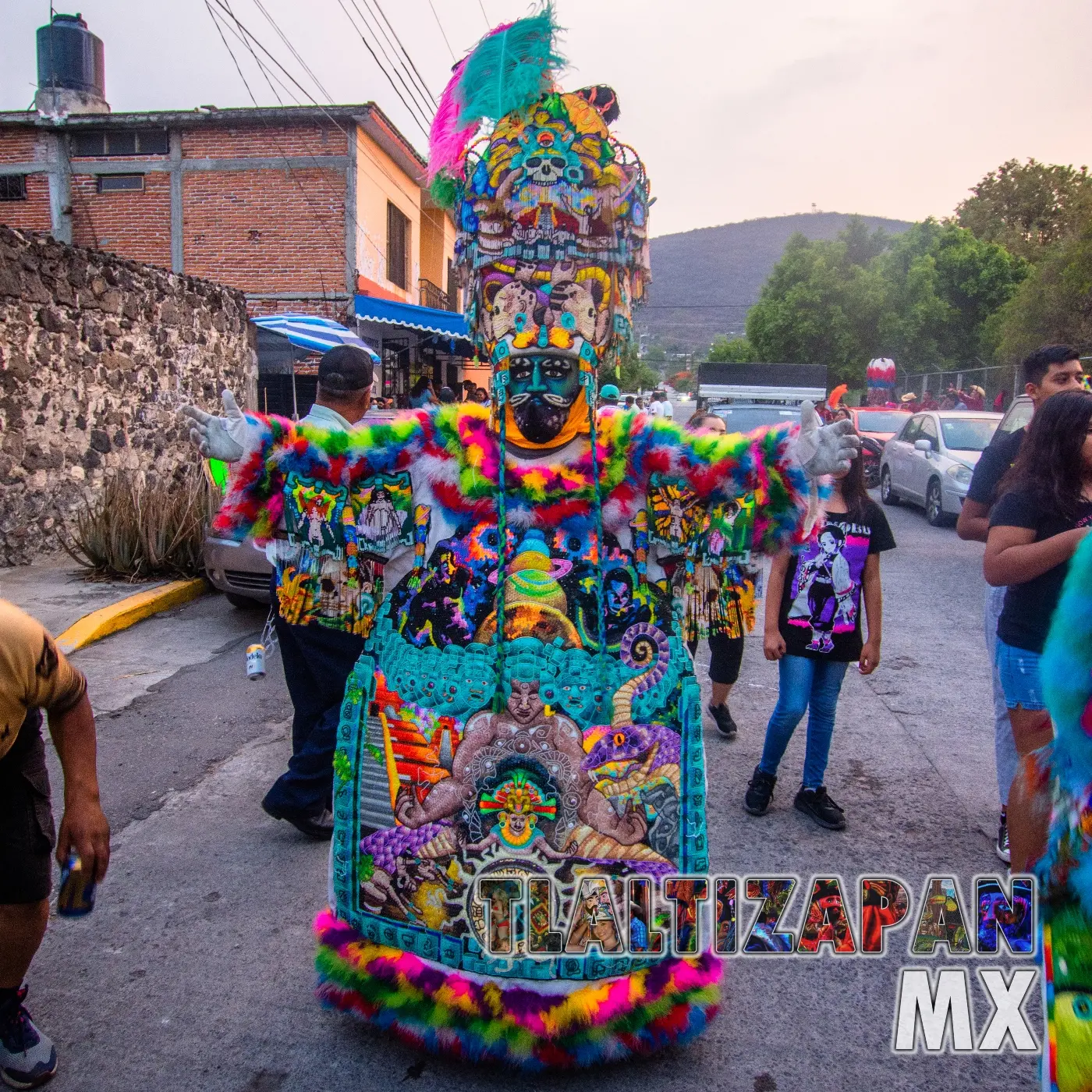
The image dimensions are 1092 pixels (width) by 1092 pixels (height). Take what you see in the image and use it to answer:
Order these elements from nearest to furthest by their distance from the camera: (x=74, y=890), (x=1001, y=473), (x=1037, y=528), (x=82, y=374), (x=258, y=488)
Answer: (x=74, y=890) → (x=258, y=488) → (x=1037, y=528) → (x=1001, y=473) → (x=82, y=374)

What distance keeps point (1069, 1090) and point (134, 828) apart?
11.7 ft

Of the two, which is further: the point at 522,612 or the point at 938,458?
the point at 938,458

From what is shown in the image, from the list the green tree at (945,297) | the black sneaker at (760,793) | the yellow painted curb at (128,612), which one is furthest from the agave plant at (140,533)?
the green tree at (945,297)

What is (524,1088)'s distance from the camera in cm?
243

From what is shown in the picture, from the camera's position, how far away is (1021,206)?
135 ft

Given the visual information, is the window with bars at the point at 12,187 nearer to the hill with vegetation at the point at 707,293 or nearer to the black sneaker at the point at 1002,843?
the black sneaker at the point at 1002,843

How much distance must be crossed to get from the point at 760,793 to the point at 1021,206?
44954mm

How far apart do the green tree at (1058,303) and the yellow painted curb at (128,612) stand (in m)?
15.1

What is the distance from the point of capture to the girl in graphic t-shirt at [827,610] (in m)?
3.92

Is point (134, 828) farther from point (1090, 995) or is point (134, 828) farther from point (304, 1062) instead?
point (1090, 995)

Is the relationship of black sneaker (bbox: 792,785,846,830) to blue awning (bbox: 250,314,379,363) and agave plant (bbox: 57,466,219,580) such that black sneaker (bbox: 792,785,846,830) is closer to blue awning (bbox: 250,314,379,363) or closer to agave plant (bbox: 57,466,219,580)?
agave plant (bbox: 57,466,219,580)

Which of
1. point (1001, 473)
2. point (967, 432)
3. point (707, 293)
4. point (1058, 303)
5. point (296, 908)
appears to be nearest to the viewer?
point (296, 908)

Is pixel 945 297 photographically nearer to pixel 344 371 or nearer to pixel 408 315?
pixel 408 315

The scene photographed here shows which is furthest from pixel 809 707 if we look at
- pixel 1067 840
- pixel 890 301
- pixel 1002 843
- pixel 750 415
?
pixel 890 301
